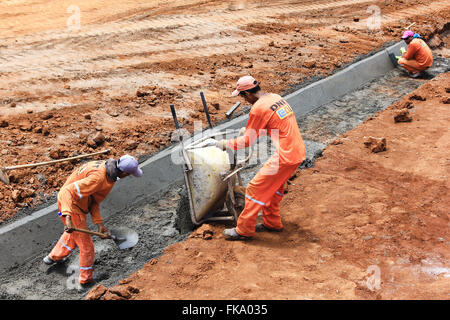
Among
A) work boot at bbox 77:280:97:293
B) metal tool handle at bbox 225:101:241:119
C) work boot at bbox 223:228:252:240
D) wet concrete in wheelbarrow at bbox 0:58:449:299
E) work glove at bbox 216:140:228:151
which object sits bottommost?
work boot at bbox 77:280:97:293

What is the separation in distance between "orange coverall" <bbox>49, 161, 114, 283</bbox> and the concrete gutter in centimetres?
43

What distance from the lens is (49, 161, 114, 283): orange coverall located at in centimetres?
481

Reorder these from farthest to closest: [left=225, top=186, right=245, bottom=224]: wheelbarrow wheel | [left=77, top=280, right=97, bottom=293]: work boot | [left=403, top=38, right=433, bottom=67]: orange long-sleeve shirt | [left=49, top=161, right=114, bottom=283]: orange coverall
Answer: [left=403, top=38, right=433, bottom=67]: orange long-sleeve shirt
[left=225, top=186, right=245, bottom=224]: wheelbarrow wheel
[left=77, top=280, right=97, bottom=293]: work boot
[left=49, top=161, right=114, bottom=283]: orange coverall

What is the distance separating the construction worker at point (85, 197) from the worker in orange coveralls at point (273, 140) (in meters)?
1.19

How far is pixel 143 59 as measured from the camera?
387 inches

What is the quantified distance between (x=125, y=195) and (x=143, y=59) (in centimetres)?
446

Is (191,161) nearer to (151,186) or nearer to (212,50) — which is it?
(151,186)

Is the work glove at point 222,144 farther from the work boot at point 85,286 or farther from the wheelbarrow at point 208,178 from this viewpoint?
the work boot at point 85,286

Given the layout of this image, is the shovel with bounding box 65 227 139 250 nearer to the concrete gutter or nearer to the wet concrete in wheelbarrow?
the wet concrete in wheelbarrow

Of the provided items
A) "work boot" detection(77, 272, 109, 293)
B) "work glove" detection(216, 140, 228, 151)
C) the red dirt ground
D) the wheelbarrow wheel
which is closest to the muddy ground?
"work boot" detection(77, 272, 109, 293)

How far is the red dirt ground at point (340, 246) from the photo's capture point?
429cm

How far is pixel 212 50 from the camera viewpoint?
10.8 metres

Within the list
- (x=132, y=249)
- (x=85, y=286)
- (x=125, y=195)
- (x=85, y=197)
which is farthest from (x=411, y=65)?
(x=85, y=286)

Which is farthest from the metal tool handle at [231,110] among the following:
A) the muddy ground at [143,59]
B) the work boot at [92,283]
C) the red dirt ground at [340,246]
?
the work boot at [92,283]
